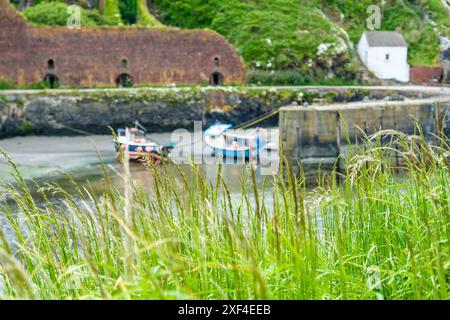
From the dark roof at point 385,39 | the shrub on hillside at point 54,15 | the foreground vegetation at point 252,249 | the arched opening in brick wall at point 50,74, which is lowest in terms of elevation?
the arched opening in brick wall at point 50,74

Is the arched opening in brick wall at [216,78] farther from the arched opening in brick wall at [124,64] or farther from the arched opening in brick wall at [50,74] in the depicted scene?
the arched opening in brick wall at [50,74]

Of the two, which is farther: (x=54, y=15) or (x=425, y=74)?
(x=425, y=74)

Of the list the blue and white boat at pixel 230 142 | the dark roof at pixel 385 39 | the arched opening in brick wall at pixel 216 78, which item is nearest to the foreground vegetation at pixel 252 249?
the blue and white boat at pixel 230 142

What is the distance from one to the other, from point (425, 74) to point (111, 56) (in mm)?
18143

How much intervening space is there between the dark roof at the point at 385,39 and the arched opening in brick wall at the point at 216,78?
9.53m

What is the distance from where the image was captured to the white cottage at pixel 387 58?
143ft

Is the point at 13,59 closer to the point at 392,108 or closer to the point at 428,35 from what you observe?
the point at 392,108

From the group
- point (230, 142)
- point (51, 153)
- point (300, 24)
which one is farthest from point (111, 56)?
point (230, 142)

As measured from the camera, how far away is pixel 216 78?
4162cm

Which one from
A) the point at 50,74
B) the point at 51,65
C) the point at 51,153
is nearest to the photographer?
the point at 51,153

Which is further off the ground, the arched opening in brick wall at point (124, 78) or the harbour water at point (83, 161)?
the arched opening in brick wall at point (124, 78)

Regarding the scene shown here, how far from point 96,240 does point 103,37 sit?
118 ft

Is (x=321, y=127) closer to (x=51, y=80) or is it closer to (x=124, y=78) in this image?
(x=124, y=78)

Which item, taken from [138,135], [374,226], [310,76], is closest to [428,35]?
[310,76]
